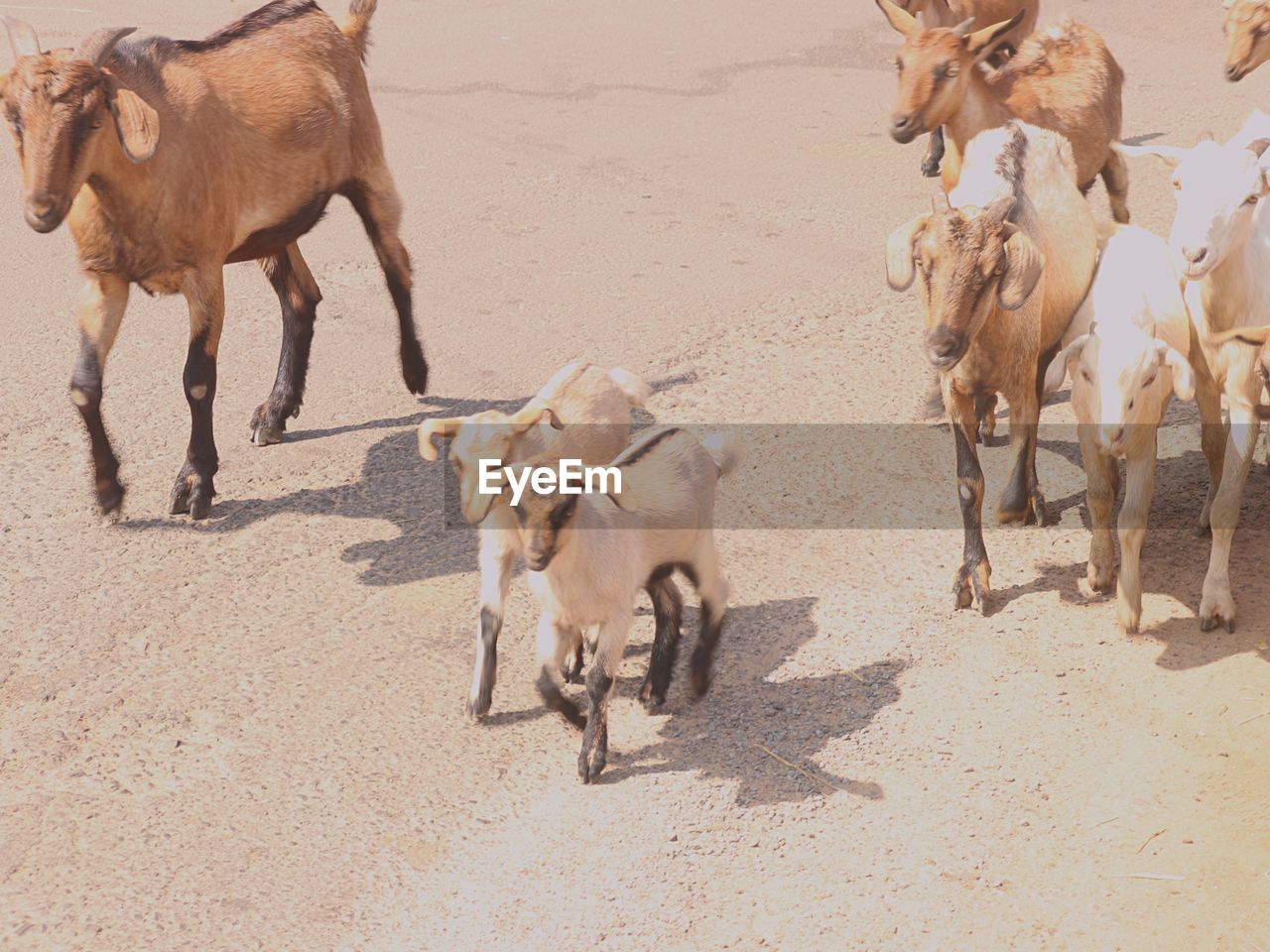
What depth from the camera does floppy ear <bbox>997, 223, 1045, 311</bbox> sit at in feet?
18.9

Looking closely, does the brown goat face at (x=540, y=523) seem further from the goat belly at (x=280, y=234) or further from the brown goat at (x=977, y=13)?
the brown goat at (x=977, y=13)

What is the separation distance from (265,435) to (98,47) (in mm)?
2141

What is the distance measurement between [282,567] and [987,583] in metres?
3.08

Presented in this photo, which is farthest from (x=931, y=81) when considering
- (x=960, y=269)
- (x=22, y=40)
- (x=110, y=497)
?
(x=110, y=497)

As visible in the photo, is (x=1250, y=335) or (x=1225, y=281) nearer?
(x=1250, y=335)

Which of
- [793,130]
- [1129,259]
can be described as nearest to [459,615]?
[1129,259]

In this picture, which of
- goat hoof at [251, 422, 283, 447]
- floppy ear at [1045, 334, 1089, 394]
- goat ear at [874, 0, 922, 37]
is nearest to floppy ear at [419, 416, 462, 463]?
floppy ear at [1045, 334, 1089, 394]

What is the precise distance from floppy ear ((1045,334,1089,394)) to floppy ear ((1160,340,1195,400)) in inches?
12.1

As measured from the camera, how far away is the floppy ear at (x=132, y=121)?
6.43 m

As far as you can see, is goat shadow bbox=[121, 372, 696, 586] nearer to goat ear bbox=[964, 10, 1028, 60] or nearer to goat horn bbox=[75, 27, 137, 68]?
goat horn bbox=[75, 27, 137, 68]

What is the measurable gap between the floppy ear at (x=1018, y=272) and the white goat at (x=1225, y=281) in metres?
0.65

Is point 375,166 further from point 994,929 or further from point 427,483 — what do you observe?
point 994,929

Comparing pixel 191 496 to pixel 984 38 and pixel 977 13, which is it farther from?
pixel 977 13

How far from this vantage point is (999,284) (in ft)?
Result: 19.1
